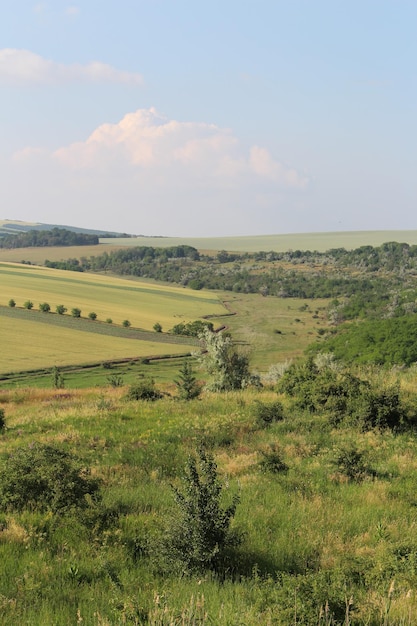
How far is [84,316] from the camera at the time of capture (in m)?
113

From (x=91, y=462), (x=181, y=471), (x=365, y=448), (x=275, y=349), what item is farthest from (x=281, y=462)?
(x=275, y=349)

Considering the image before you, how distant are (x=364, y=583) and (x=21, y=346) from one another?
80702mm

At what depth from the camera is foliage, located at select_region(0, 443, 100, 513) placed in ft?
30.8

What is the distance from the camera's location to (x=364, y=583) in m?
7.07

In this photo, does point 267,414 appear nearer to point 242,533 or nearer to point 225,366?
point 242,533

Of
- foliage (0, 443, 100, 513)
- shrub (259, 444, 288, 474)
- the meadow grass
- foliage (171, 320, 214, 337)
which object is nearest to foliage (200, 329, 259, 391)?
the meadow grass

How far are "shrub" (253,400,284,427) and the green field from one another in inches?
2226

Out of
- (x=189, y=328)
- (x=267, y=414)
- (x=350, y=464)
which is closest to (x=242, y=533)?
(x=350, y=464)

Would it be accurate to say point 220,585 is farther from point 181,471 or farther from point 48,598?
point 181,471

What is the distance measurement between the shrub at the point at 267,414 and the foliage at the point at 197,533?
11186 mm

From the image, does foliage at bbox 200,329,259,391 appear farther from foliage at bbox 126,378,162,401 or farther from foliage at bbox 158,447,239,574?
foliage at bbox 158,447,239,574

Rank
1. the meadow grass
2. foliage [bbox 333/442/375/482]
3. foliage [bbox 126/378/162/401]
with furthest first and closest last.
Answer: foliage [bbox 126/378/162/401] → foliage [bbox 333/442/375/482] → the meadow grass

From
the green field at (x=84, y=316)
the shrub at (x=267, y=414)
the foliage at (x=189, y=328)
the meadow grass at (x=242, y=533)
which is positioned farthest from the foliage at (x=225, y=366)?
the foliage at (x=189, y=328)

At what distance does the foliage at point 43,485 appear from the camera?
938 centimetres
